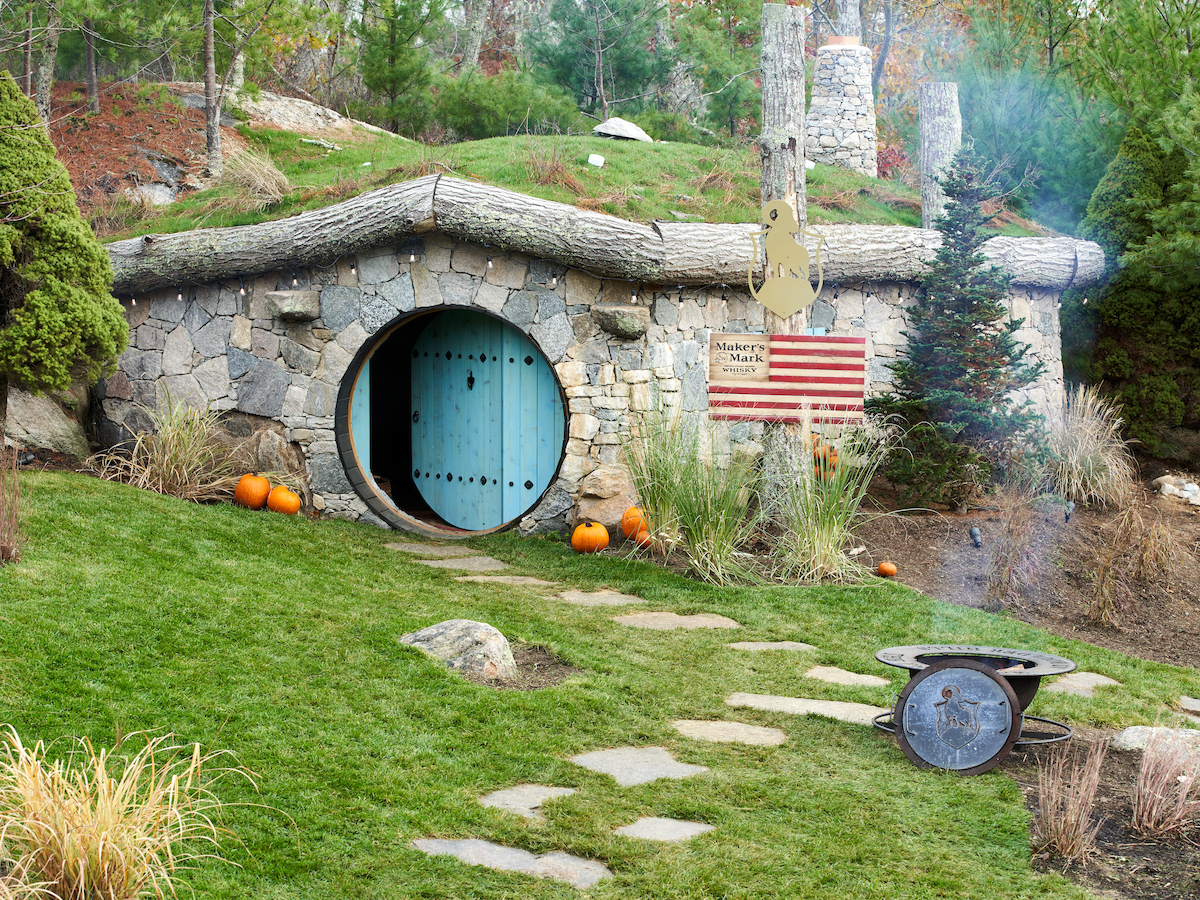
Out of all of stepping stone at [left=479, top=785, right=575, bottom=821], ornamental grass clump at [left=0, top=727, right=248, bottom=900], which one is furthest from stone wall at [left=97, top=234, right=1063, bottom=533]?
ornamental grass clump at [left=0, top=727, right=248, bottom=900]

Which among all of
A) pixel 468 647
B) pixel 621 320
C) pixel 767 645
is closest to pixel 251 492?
pixel 621 320

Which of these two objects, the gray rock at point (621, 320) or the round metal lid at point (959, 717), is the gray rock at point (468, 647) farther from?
the gray rock at point (621, 320)

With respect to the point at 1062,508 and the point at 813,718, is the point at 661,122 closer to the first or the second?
the point at 1062,508

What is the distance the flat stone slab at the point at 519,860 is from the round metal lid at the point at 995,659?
1.41 meters

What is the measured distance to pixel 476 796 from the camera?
9.72 feet

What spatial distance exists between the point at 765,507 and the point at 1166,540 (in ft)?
8.02

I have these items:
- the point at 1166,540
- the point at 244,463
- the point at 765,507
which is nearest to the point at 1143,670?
the point at 1166,540

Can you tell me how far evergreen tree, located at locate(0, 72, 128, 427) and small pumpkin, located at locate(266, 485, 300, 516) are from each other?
1388 mm

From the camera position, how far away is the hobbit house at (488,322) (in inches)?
273

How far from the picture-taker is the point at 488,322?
318 inches

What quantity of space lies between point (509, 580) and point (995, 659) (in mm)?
2968

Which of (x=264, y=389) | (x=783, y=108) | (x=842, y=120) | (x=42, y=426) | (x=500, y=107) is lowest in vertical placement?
(x=42, y=426)

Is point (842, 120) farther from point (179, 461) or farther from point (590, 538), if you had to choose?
point (179, 461)

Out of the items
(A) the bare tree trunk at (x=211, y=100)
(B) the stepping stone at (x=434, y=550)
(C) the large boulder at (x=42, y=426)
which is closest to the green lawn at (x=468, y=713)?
(B) the stepping stone at (x=434, y=550)
